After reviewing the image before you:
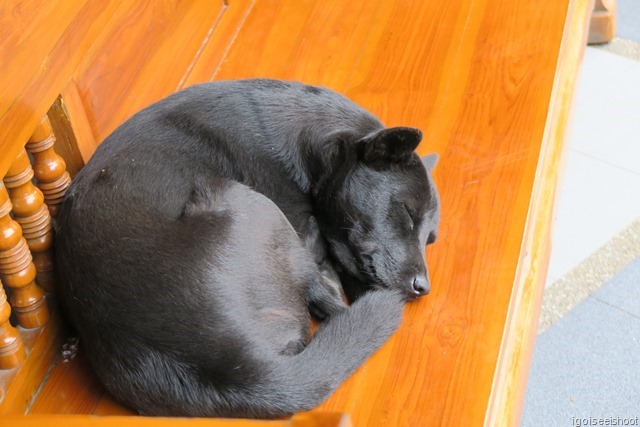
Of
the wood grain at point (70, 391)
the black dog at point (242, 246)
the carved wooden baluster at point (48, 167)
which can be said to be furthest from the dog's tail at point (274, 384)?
the carved wooden baluster at point (48, 167)

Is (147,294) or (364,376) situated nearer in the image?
(147,294)

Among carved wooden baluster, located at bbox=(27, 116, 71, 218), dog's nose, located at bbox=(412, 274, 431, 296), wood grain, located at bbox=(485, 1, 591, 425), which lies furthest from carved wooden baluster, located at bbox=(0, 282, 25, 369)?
wood grain, located at bbox=(485, 1, 591, 425)

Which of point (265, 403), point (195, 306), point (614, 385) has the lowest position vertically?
point (614, 385)

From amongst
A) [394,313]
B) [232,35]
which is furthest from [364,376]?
[232,35]

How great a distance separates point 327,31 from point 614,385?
1192 millimetres

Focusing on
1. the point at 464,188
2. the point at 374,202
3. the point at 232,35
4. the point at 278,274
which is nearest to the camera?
the point at 278,274

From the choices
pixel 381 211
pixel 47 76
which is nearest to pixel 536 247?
pixel 381 211

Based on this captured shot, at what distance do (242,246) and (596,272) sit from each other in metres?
1.22

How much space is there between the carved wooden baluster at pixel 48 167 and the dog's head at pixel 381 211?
0.51m

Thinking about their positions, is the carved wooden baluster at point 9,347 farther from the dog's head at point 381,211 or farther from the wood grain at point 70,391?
the dog's head at point 381,211

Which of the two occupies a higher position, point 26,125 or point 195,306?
point 26,125

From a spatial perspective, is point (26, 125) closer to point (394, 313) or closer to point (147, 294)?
point (147, 294)

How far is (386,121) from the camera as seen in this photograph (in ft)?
6.96

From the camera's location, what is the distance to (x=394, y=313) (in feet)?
5.19
